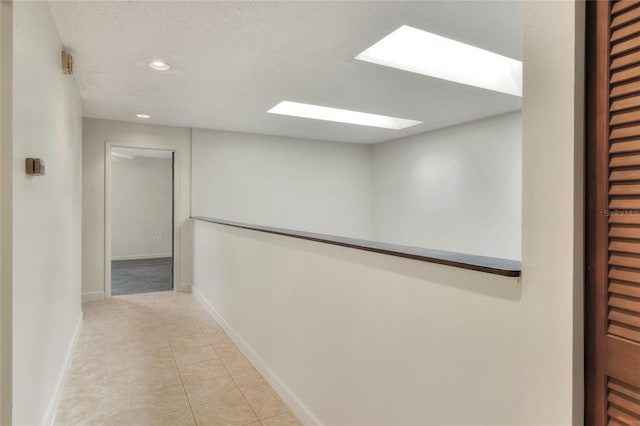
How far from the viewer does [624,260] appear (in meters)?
0.74

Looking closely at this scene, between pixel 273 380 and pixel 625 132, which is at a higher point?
pixel 625 132

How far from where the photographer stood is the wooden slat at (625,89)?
2.35 ft

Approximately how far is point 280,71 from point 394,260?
2.21m

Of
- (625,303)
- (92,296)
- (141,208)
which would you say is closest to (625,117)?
(625,303)

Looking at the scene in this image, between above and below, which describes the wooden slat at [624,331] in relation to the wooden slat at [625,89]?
below

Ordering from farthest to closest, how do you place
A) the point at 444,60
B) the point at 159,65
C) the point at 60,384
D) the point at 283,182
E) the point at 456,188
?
the point at 283,182 < the point at 456,188 < the point at 444,60 < the point at 159,65 < the point at 60,384

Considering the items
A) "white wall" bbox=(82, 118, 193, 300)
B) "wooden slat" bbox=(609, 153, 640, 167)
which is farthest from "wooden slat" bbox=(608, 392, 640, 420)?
"white wall" bbox=(82, 118, 193, 300)

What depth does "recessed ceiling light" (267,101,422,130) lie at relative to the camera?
4246 millimetres

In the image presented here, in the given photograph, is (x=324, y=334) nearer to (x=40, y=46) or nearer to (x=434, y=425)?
(x=434, y=425)

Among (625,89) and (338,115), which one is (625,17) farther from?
(338,115)

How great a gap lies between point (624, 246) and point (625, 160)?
18cm

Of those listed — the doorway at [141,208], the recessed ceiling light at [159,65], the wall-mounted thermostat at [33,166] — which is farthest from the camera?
the doorway at [141,208]

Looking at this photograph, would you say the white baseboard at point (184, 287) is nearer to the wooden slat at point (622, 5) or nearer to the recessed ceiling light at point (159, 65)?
the recessed ceiling light at point (159, 65)

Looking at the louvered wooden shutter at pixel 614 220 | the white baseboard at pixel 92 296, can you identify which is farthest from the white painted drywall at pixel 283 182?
the louvered wooden shutter at pixel 614 220
